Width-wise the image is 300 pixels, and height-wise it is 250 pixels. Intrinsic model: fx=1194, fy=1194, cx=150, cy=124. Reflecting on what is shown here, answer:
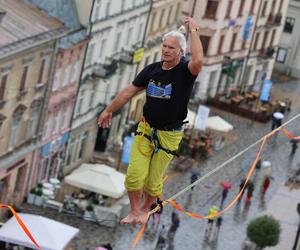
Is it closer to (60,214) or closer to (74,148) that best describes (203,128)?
(74,148)

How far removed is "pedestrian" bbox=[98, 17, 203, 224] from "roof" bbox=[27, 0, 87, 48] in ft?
142

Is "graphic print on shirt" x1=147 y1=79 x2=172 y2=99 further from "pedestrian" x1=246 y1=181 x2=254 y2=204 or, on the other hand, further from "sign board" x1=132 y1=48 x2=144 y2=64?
"sign board" x1=132 y1=48 x2=144 y2=64

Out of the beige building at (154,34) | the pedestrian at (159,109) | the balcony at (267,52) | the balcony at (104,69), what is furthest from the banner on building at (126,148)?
the pedestrian at (159,109)

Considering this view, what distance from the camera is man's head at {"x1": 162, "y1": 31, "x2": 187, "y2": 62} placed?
15.2m

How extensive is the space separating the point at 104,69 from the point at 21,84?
13041mm

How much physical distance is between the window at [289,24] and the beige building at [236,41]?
4025mm

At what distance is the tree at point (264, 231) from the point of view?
55.9m

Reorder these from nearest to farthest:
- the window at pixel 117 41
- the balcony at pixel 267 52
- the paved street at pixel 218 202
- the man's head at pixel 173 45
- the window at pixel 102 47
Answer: the man's head at pixel 173 45 < the paved street at pixel 218 202 < the window at pixel 102 47 < the window at pixel 117 41 < the balcony at pixel 267 52

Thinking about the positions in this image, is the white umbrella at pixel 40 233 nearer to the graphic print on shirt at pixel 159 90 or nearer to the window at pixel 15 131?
the window at pixel 15 131

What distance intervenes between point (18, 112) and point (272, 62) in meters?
49.5

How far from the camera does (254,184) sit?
2790 inches

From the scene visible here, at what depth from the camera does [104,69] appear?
223 feet

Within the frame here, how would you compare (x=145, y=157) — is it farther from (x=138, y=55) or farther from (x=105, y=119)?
(x=138, y=55)

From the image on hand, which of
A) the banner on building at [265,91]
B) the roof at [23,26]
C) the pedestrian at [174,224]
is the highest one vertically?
the roof at [23,26]
